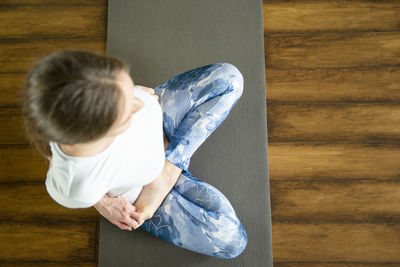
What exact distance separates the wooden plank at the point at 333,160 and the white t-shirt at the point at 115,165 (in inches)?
24.0

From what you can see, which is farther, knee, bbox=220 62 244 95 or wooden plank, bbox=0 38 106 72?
wooden plank, bbox=0 38 106 72

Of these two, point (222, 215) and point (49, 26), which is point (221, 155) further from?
point (49, 26)

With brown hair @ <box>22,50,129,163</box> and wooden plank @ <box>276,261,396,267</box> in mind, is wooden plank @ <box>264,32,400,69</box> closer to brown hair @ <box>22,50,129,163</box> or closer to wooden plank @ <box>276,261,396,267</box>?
wooden plank @ <box>276,261,396,267</box>

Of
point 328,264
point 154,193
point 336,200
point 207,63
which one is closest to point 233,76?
point 207,63

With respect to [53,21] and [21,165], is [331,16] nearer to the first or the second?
[53,21]

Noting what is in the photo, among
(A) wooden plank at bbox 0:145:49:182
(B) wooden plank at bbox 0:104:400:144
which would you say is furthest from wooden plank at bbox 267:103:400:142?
(A) wooden plank at bbox 0:145:49:182

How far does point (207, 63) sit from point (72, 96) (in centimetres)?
79

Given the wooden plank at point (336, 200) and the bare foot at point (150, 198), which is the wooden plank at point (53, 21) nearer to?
the bare foot at point (150, 198)

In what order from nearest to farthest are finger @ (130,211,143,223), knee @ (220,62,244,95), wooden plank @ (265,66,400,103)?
finger @ (130,211,143,223) → knee @ (220,62,244,95) → wooden plank @ (265,66,400,103)

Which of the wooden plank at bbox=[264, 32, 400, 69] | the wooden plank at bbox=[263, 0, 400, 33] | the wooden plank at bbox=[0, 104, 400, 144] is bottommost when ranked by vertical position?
the wooden plank at bbox=[0, 104, 400, 144]

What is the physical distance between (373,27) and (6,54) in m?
1.50

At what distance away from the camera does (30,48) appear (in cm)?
132

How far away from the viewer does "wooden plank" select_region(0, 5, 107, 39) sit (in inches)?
52.0

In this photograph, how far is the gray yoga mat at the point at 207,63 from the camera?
103cm
